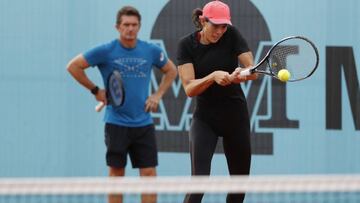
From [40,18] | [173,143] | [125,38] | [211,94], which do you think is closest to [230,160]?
[211,94]

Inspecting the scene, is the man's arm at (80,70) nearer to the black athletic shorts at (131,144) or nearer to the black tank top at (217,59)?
the black athletic shorts at (131,144)

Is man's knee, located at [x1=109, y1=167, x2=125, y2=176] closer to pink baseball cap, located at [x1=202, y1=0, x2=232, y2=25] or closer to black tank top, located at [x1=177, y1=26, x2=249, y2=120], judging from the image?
black tank top, located at [x1=177, y1=26, x2=249, y2=120]

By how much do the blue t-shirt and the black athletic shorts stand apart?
0.04m

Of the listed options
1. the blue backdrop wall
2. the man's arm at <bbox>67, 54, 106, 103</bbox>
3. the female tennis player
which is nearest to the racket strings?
the female tennis player

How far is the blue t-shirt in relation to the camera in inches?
262

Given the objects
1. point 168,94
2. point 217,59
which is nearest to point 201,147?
point 217,59

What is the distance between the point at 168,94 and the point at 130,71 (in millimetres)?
1461

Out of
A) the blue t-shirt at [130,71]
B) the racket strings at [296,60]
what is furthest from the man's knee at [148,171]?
the racket strings at [296,60]

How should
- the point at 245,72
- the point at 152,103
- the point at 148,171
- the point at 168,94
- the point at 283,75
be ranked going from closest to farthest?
the point at 245,72, the point at 283,75, the point at 152,103, the point at 148,171, the point at 168,94

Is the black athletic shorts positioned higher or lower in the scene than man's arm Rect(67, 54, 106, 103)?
lower

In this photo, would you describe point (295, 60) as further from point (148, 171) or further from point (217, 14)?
point (148, 171)

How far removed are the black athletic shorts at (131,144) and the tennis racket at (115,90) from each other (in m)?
0.17

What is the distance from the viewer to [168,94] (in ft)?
26.5

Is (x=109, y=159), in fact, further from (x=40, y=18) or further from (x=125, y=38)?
(x=40, y=18)
